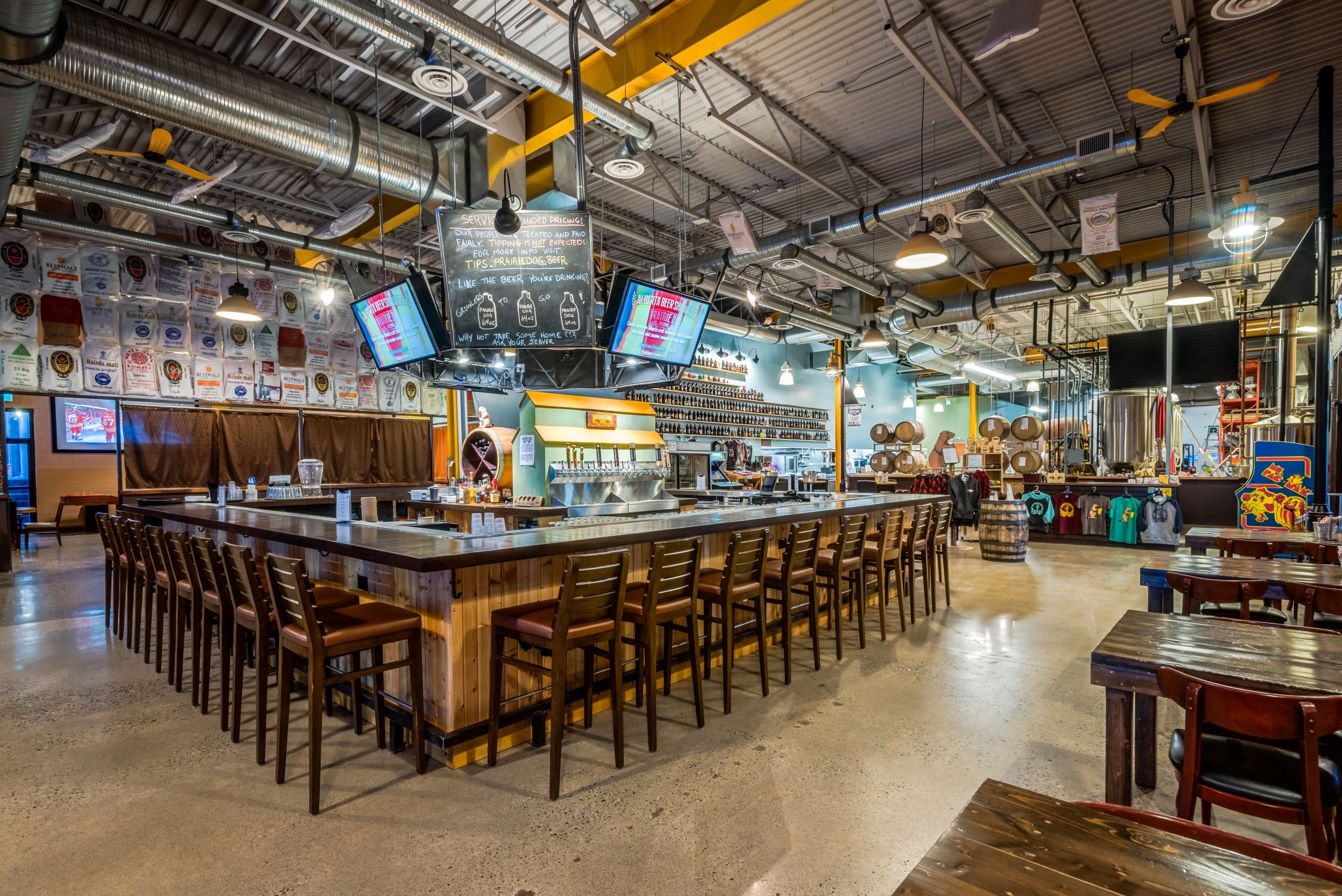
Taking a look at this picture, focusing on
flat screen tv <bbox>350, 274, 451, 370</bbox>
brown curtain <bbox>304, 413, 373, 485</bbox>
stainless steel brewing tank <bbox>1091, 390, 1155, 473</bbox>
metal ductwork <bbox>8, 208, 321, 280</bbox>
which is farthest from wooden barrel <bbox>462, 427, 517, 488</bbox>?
stainless steel brewing tank <bbox>1091, 390, 1155, 473</bbox>

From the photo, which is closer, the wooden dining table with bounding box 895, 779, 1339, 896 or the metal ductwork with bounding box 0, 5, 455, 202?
the wooden dining table with bounding box 895, 779, 1339, 896

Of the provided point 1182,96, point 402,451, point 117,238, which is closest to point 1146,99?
point 1182,96

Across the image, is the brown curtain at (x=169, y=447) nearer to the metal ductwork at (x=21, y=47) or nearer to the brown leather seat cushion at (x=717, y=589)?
the metal ductwork at (x=21, y=47)

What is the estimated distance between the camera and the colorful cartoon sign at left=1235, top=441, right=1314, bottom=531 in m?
6.07

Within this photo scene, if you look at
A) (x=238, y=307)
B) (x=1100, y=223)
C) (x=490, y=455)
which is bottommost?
(x=490, y=455)

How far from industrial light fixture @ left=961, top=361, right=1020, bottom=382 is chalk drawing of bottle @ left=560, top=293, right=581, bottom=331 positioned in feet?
41.4

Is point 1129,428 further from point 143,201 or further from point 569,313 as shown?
point 143,201

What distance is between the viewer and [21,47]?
3.35m

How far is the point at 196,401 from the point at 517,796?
983cm

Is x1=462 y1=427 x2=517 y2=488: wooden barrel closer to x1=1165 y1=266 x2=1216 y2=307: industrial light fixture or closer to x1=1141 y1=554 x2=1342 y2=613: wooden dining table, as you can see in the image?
x1=1141 y1=554 x2=1342 y2=613: wooden dining table

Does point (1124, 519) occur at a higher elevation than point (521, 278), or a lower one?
lower

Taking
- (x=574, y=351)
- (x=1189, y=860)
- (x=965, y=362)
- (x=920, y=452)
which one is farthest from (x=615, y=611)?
(x=965, y=362)

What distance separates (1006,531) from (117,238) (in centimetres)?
1209

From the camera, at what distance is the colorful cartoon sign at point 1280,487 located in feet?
19.9
